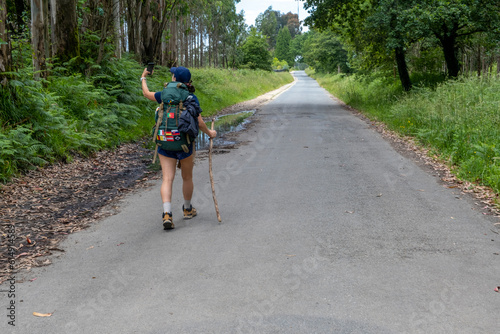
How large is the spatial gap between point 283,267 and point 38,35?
11.0m

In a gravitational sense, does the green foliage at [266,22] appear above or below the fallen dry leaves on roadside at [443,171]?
above

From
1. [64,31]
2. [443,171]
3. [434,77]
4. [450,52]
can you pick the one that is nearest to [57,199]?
[443,171]

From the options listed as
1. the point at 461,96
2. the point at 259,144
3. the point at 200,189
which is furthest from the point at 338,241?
the point at 461,96

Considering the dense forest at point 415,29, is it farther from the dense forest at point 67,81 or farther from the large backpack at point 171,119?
the large backpack at point 171,119

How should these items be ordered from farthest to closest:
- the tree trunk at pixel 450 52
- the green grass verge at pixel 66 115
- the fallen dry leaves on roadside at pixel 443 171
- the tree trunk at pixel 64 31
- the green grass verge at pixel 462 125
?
the tree trunk at pixel 450 52 → the tree trunk at pixel 64 31 → the green grass verge at pixel 66 115 → the green grass verge at pixel 462 125 → the fallen dry leaves on roadside at pixel 443 171

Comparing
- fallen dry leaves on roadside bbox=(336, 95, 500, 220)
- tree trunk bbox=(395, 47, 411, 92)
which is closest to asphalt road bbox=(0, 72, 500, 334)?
fallen dry leaves on roadside bbox=(336, 95, 500, 220)

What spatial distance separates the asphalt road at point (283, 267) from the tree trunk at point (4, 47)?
4.08m

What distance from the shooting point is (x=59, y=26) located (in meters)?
14.3

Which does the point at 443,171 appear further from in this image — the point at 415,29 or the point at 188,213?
the point at 415,29

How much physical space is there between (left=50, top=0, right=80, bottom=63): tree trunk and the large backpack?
10318mm

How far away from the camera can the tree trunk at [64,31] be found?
46.6 feet

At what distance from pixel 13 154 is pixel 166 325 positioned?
6091 millimetres

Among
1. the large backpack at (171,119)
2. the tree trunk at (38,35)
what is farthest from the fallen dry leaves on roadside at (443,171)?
the tree trunk at (38,35)

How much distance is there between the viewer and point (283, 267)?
Result: 4500 millimetres
